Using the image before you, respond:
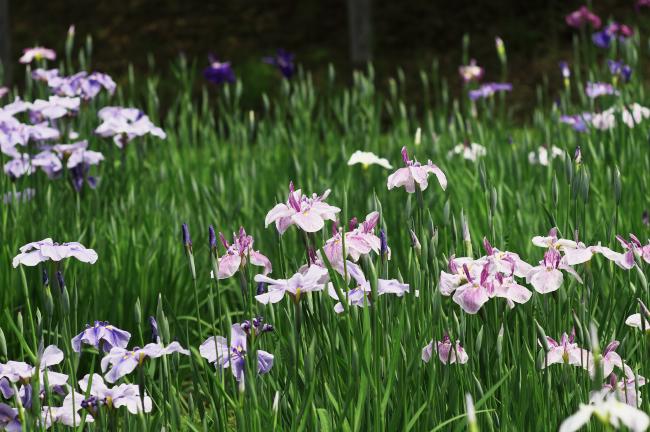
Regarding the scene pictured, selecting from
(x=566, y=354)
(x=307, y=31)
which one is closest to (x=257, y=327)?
(x=566, y=354)

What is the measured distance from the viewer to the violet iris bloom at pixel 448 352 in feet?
5.50

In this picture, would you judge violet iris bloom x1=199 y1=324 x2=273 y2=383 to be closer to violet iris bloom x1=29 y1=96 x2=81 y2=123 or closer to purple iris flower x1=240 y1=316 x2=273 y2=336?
purple iris flower x1=240 y1=316 x2=273 y2=336

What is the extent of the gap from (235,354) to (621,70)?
321 cm

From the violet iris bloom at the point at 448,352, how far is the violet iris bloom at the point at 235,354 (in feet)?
1.03

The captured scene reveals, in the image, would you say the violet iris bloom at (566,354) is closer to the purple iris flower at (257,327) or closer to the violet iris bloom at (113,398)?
the purple iris flower at (257,327)

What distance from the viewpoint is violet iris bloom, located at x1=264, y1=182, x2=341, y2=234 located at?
1623 millimetres

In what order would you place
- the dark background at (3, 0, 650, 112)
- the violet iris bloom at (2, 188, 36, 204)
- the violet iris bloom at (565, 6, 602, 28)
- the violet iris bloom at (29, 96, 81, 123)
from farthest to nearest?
1. the dark background at (3, 0, 650, 112)
2. the violet iris bloom at (565, 6, 602, 28)
3. the violet iris bloom at (29, 96, 81, 123)
4. the violet iris bloom at (2, 188, 36, 204)

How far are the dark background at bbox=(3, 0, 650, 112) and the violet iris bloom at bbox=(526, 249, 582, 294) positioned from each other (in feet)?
26.3

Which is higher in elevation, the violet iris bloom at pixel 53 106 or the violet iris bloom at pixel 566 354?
the violet iris bloom at pixel 53 106

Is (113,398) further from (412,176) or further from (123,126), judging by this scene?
(123,126)

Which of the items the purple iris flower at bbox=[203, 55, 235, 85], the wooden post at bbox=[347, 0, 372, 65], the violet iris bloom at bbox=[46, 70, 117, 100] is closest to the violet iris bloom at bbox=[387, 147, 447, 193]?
the violet iris bloom at bbox=[46, 70, 117, 100]

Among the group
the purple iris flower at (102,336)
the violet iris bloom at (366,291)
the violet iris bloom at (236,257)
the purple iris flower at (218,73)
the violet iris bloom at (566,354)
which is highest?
the purple iris flower at (218,73)

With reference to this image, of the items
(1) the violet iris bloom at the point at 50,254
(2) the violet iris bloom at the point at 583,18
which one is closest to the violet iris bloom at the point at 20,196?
(1) the violet iris bloom at the point at 50,254

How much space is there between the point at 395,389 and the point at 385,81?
8.40 meters
